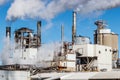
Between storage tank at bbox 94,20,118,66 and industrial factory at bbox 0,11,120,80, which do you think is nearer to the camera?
industrial factory at bbox 0,11,120,80

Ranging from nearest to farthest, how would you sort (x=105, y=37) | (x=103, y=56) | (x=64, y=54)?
(x=64, y=54) < (x=103, y=56) < (x=105, y=37)

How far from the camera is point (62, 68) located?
46.1m

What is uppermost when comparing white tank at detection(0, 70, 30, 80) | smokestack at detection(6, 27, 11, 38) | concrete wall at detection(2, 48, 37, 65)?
smokestack at detection(6, 27, 11, 38)

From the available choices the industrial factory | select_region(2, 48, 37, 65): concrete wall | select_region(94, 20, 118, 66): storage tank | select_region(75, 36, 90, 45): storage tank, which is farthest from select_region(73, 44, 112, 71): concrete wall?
select_region(2, 48, 37, 65): concrete wall

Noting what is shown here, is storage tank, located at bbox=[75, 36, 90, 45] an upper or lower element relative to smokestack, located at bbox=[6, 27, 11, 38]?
lower

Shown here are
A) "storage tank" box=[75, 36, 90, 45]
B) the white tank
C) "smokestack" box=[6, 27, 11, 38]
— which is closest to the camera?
the white tank

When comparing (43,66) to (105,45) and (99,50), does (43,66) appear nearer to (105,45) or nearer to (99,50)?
(99,50)

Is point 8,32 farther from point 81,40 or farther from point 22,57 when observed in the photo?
point 81,40

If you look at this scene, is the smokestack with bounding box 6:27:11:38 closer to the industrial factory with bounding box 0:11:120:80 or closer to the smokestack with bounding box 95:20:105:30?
the industrial factory with bounding box 0:11:120:80

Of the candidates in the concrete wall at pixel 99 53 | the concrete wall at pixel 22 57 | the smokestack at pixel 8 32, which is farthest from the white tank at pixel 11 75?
the smokestack at pixel 8 32

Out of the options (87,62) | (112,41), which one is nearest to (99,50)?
(87,62)

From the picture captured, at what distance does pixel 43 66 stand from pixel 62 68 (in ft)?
10.1

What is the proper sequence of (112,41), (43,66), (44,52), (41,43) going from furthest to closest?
(112,41) < (41,43) < (44,52) < (43,66)

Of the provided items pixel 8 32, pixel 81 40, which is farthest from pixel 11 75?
pixel 81 40
